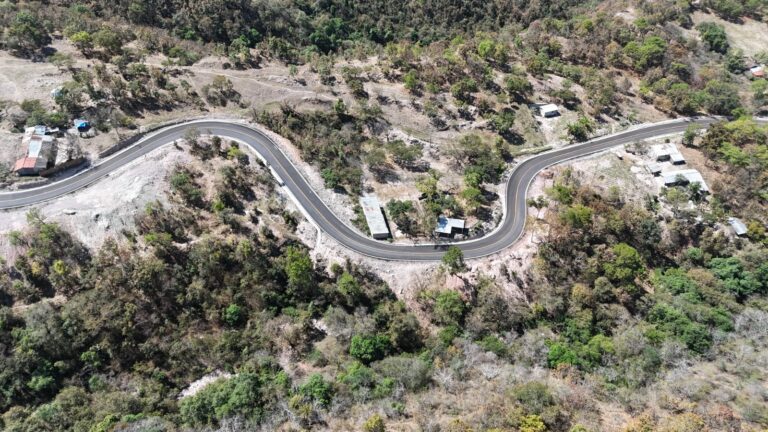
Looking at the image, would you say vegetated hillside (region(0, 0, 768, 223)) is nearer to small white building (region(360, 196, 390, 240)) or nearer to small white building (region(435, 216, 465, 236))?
small white building (region(435, 216, 465, 236))

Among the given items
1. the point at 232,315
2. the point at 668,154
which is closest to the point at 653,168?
the point at 668,154

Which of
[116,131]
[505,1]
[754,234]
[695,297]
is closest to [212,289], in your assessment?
[116,131]

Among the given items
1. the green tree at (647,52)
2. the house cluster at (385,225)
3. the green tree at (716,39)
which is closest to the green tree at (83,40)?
the house cluster at (385,225)

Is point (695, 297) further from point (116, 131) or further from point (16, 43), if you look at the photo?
point (16, 43)

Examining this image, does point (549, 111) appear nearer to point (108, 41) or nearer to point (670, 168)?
point (670, 168)

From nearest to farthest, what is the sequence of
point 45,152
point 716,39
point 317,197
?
1. point 45,152
2. point 317,197
3. point 716,39

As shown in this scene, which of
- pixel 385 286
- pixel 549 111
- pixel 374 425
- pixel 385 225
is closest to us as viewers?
pixel 374 425
